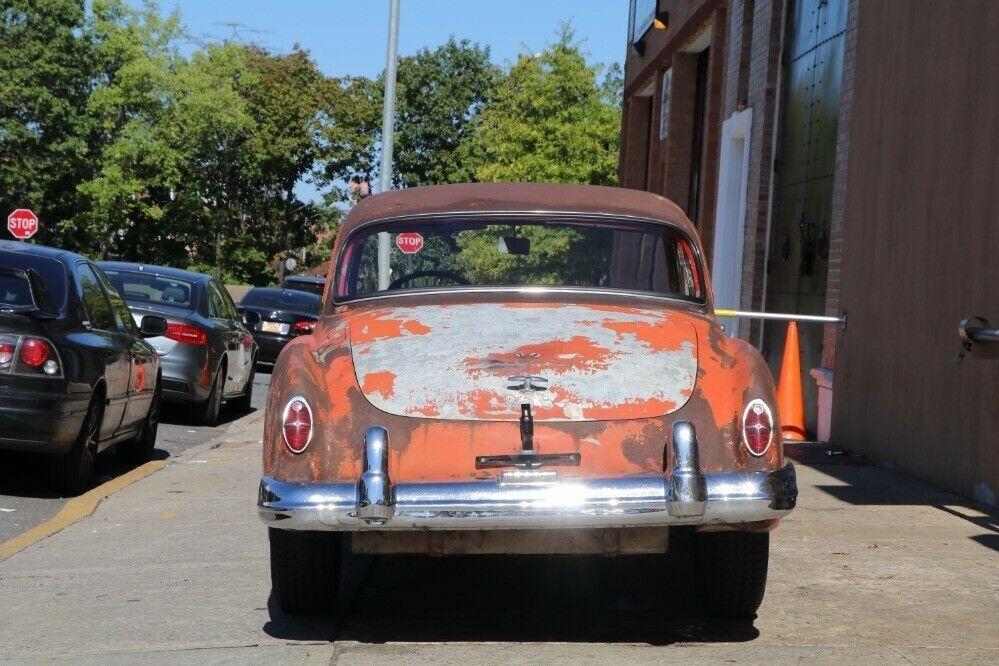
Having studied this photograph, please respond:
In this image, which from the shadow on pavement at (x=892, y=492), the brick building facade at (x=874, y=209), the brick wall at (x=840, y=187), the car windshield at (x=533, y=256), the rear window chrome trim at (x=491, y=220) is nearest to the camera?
the rear window chrome trim at (x=491, y=220)

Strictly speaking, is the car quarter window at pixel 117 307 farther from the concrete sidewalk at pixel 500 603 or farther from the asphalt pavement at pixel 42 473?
the concrete sidewalk at pixel 500 603

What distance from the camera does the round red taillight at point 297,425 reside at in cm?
518

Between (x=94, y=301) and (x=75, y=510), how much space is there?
1.82 metres

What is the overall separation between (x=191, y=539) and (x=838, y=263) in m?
6.57

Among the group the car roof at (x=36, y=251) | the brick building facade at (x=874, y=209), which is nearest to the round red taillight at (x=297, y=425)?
the brick building facade at (x=874, y=209)

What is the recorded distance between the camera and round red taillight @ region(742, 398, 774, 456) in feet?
17.0

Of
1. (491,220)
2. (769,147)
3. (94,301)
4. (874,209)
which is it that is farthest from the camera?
(769,147)

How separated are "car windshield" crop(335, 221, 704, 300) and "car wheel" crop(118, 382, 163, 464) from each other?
4773 millimetres

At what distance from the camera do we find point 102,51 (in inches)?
2384

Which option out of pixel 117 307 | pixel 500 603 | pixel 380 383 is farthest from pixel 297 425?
pixel 117 307

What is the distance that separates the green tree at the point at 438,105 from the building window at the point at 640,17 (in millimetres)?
46689

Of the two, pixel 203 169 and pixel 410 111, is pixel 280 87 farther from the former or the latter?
pixel 410 111

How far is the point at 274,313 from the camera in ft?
77.2

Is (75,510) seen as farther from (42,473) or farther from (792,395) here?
(792,395)
